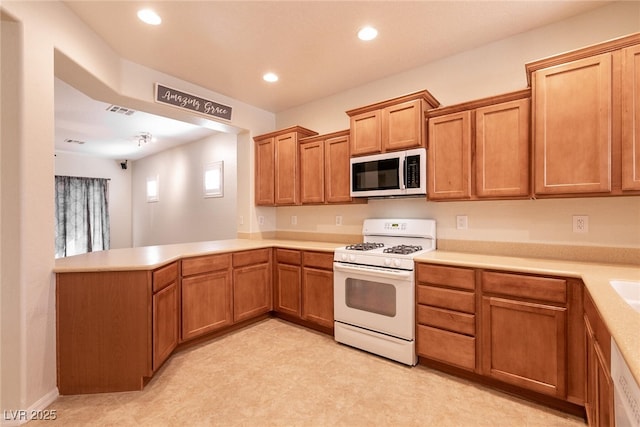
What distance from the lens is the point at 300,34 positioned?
2406 mm

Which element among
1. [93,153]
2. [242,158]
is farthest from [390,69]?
[93,153]

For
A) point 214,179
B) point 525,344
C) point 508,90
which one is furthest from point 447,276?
point 214,179

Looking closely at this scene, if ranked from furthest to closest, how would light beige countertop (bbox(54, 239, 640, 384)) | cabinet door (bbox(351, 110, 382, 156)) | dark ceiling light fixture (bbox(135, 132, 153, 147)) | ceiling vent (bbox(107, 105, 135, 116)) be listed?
dark ceiling light fixture (bbox(135, 132, 153, 147)) → ceiling vent (bbox(107, 105, 135, 116)) → cabinet door (bbox(351, 110, 382, 156)) → light beige countertop (bbox(54, 239, 640, 384))

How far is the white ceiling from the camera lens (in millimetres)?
2090

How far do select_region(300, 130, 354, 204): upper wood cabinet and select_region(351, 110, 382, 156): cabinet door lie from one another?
0.66 feet

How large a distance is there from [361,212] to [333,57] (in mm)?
1629

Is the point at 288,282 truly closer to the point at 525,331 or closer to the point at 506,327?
the point at 506,327

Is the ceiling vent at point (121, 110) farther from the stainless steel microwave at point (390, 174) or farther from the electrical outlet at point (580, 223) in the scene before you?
the electrical outlet at point (580, 223)

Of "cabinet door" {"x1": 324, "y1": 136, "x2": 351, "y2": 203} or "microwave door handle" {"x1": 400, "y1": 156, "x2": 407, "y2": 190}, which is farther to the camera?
"cabinet door" {"x1": 324, "y1": 136, "x2": 351, "y2": 203}

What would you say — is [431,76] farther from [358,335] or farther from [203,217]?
A: [203,217]

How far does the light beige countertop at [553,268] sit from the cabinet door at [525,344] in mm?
248

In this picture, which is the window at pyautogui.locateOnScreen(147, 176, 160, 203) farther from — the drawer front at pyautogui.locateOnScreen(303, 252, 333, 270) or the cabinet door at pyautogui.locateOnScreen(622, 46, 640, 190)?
the cabinet door at pyautogui.locateOnScreen(622, 46, 640, 190)

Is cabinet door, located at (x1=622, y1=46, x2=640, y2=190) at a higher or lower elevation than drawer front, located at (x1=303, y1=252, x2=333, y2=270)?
higher

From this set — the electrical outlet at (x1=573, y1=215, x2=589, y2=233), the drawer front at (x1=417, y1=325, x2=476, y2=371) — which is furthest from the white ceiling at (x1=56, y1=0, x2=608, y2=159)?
the drawer front at (x1=417, y1=325, x2=476, y2=371)
